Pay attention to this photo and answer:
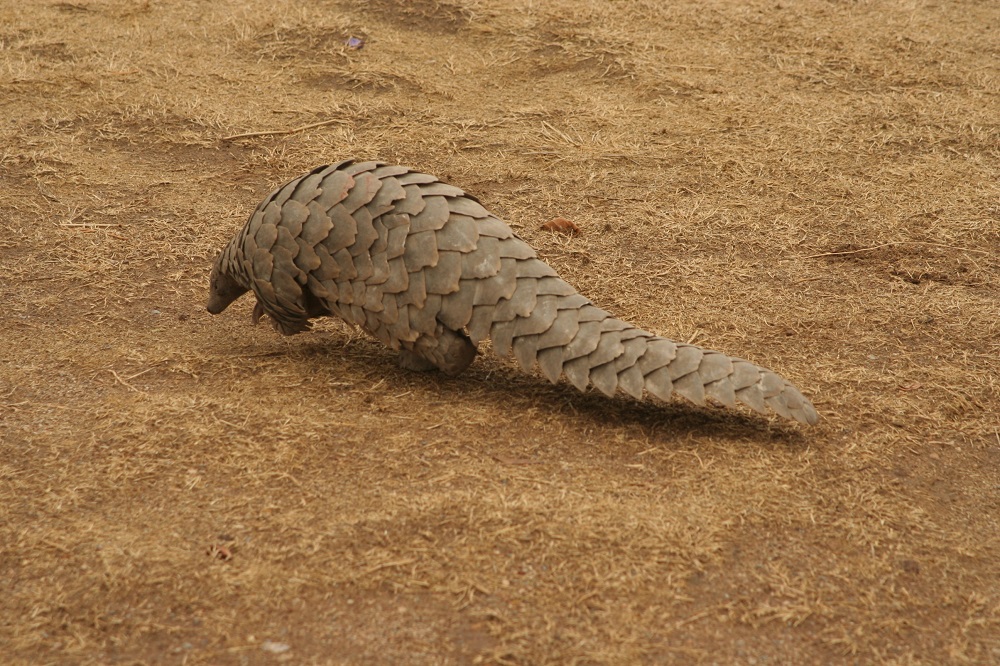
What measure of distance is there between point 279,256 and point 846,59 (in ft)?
15.8

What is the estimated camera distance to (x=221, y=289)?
A: 4.01m

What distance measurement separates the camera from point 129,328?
4.12 metres

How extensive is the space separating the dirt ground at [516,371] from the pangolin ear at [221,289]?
0.14m

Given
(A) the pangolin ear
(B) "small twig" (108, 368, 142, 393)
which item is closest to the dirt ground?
(B) "small twig" (108, 368, 142, 393)

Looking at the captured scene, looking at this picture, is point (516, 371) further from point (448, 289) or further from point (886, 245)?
point (886, 245)

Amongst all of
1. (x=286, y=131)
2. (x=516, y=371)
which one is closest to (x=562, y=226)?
(x=516, y=371)

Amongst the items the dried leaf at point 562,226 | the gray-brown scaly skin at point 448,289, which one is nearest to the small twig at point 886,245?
the dried leaf at point 562,226

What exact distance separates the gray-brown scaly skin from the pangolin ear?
387 millimetres

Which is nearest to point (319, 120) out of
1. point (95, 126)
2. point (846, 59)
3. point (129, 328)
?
point (95, 126)

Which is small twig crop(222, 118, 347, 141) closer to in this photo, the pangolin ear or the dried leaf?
the dried leaf

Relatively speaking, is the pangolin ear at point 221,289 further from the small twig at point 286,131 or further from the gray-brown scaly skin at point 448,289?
the small twig at point 286,131

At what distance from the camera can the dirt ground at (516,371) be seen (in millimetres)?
2535

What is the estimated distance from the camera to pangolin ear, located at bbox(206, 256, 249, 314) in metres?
3.93

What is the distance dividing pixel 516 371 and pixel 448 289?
1.86ft
